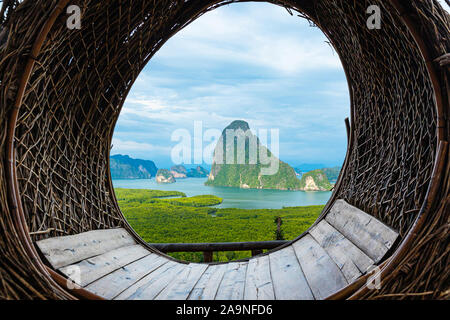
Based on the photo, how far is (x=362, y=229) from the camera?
159 centimetres

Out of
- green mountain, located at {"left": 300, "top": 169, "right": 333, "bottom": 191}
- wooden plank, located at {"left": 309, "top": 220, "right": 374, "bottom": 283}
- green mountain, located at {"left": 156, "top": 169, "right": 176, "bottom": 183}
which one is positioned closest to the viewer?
wooden plank, located at {"left": 309, "top": 220, "right": 374, "bottom": 283}

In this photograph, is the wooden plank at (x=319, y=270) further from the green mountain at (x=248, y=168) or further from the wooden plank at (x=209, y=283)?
the green mountain at (x=248, y=168)

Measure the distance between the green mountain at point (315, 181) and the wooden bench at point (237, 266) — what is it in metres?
6.52

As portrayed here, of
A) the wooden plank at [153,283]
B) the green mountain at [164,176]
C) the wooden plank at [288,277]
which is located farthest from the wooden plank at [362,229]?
the green mountain at [164,176]

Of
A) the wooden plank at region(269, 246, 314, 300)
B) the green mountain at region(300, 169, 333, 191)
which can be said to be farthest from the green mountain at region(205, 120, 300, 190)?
the wooden plank at region(269, 246, 314, 300)

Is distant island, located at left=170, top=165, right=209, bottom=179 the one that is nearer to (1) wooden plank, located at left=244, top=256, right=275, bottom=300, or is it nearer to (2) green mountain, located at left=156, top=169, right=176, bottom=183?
(2) green mountain, located at left=156, top=169, right=176, bottom=183

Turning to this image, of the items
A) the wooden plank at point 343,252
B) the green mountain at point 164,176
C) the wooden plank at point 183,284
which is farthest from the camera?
the green mountain at point 164,176

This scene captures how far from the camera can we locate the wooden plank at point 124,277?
141 centimetres

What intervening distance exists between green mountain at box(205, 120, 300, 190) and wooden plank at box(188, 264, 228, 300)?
23.8ft

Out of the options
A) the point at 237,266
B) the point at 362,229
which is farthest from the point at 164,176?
the point at 362,229

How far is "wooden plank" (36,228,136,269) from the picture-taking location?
4.49 ft

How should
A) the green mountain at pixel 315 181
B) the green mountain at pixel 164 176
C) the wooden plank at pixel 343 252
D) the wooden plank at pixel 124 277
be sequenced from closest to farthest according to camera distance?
the wooden plank at pixel 343 252
the wooden plank at pixel 124 277
the green mountain at pixel 315 181
the green mountain at pixel 164 176
